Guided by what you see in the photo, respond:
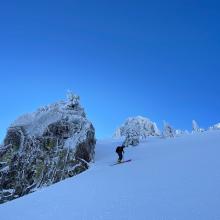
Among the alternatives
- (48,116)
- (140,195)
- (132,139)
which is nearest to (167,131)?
(132,139)

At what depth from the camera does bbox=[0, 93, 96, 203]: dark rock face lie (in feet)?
82.6

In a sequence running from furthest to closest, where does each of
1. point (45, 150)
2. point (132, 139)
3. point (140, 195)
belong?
point (132, 139), point (45, 150), point (140, 195)

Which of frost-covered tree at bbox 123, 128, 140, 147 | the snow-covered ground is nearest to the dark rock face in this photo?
the snow-covered ground

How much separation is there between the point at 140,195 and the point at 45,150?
15478 mm

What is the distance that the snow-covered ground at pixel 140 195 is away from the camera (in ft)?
35.4

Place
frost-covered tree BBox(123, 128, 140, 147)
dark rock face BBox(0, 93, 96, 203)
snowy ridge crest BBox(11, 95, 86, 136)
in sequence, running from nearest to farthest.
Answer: dark rock face BBox(0, 93, 96, 203) < snowy ridge crest BBox(11, 95, 86, 136) < frost-covered tree BBox(123, 128, 140, 147)

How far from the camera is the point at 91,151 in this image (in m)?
26.9

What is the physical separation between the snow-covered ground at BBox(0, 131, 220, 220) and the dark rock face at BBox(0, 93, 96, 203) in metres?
5.63

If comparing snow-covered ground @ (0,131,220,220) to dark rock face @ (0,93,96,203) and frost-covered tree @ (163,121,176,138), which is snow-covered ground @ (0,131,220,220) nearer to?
dark rock face @ (0,93,96,203)

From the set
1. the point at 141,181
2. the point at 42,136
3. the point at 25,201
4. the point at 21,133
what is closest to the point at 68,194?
the point at 25,201

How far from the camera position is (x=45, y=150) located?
1072 inches

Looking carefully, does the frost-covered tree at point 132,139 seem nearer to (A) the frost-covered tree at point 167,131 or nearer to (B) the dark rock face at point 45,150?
(B) the dark rock face at point 45,150

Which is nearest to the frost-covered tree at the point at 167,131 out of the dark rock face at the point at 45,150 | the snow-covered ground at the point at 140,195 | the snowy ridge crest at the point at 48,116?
the snowy ridge crest at the point at 48,116

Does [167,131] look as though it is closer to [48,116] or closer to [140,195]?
[48,116]
